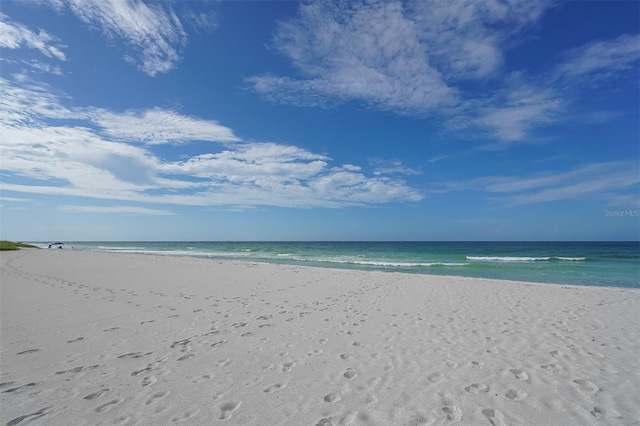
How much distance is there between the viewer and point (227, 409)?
3650 mm

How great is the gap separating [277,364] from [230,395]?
1.07m

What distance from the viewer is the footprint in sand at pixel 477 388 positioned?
4082 mm

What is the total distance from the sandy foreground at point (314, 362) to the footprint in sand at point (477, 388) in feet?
0.08

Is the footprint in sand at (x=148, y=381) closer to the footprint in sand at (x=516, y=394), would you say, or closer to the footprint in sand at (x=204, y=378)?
the footprint in sand at (x=204, y=378)

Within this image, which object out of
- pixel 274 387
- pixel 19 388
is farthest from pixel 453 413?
pixel 19 388

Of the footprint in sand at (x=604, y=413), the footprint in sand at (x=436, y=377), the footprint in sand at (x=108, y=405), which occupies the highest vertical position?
the footprint in sand at (x=436, y=377)

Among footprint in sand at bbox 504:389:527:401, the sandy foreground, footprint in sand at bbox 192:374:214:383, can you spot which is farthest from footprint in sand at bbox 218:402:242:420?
footprint in sand at bbox 504:389:527:401

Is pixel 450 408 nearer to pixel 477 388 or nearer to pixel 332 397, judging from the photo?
pixel 477 388

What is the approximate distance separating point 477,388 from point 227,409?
3.35 meters

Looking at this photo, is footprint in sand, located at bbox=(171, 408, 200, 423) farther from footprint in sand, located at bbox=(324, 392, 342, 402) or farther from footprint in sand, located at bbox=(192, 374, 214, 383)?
footprint in sand, located at bbox=(324, 392, 342, 402)

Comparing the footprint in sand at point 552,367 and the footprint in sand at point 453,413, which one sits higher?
the footprint in sand at point 552,367

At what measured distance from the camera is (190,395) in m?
3.93

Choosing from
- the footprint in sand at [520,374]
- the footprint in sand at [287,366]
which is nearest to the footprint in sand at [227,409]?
the footprint in sand at [287,366]

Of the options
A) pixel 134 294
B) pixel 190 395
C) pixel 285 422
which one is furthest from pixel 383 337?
pixel 134 294
